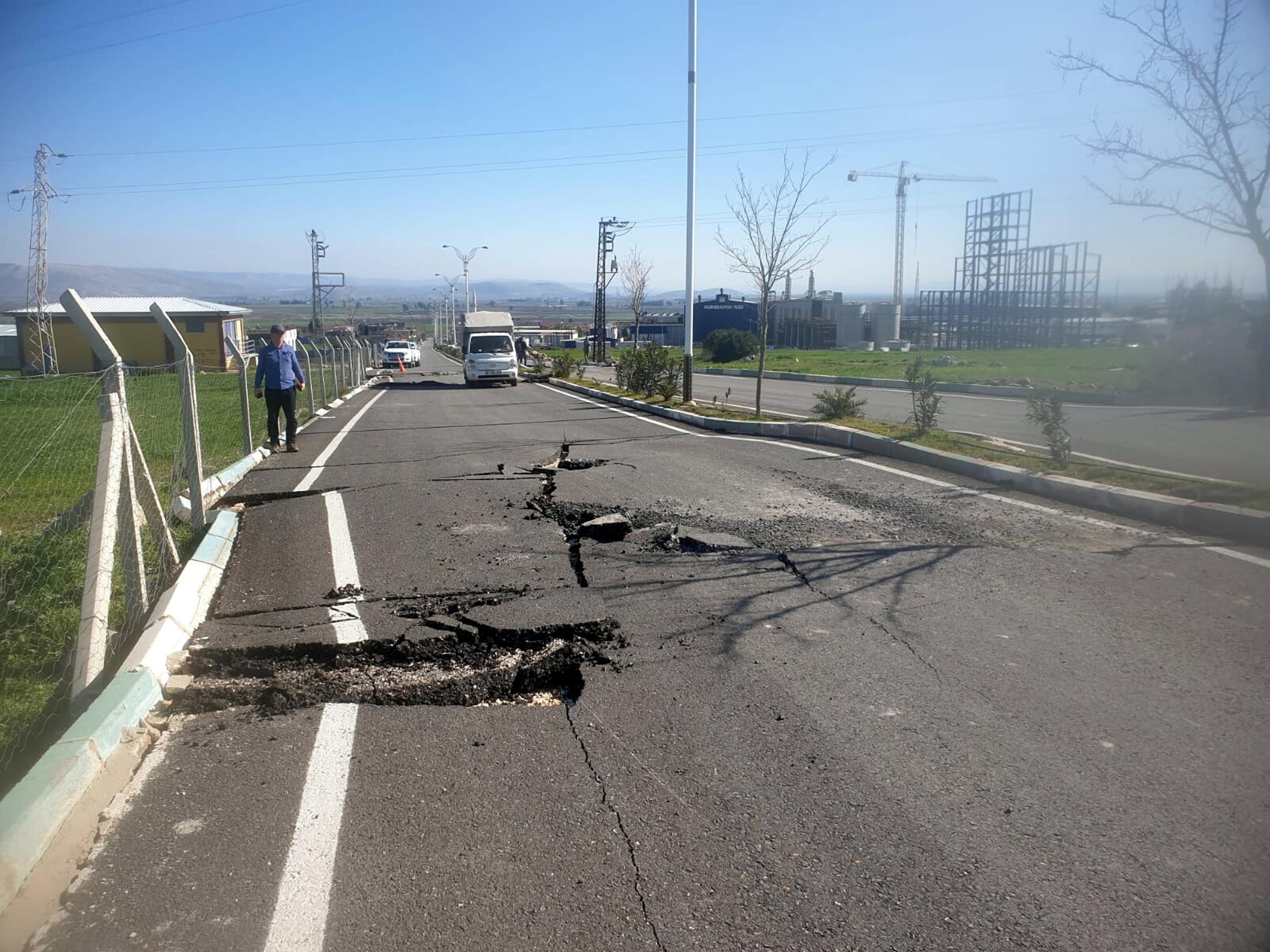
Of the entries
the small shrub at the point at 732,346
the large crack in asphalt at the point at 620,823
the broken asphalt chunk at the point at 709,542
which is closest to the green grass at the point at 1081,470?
the broken asphalt chunk at the point at 709,542

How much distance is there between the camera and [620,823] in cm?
355

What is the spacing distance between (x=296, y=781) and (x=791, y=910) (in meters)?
2.07

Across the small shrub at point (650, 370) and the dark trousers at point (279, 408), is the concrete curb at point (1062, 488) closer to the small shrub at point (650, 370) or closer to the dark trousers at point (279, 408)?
the dark trousers at point (279, 408)

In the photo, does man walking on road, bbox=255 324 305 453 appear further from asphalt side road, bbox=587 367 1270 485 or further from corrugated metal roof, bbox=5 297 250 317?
corrugated metal roof, bbox=5 297 250 317

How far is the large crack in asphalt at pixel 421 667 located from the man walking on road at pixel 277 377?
8.35 meters

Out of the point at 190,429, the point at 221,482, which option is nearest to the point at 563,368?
the point at 221,482

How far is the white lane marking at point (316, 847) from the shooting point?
2953 millimetres

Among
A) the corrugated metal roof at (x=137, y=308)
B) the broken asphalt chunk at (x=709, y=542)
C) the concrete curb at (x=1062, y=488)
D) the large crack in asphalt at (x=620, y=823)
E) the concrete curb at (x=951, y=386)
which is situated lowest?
the large crack in asphalt at (x=620, y=823)

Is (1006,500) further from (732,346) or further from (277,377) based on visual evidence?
(732,346)

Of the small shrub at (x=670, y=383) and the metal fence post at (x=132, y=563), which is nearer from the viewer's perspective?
the metal fence post at (x=132, y=563)

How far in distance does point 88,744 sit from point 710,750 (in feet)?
8.35

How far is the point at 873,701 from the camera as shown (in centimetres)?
466

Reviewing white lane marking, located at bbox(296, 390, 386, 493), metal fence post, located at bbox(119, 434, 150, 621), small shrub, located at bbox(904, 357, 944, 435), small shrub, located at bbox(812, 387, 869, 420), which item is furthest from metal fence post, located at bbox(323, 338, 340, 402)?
metal fence post, located at bbox(119, 434, 150, 621)

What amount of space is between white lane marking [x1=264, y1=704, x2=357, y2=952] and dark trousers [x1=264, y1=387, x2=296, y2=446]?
969cm
